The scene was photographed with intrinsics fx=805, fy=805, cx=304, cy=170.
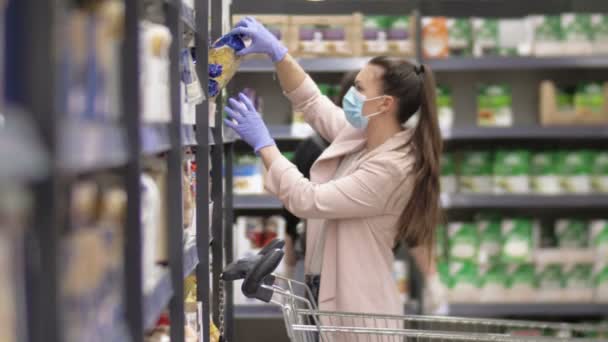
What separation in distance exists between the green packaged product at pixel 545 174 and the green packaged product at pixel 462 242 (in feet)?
1.48

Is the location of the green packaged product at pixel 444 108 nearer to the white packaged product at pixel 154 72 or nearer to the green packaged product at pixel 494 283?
the green packaged product at pixel 494 283

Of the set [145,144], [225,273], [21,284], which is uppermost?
[145,144]

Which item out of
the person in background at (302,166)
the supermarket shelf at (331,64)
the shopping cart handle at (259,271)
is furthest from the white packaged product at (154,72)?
the supermarket shelf at (331,64)

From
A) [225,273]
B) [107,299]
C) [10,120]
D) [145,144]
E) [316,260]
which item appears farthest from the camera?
[316,260]

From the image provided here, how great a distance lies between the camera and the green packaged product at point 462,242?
4.44 meters

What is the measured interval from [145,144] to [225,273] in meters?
1.03

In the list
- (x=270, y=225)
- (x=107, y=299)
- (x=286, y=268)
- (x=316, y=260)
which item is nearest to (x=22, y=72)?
(x=107, y=299)

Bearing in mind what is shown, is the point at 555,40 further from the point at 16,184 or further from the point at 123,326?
the point at 16,184

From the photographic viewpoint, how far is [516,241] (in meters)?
4.46

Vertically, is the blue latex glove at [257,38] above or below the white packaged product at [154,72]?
above

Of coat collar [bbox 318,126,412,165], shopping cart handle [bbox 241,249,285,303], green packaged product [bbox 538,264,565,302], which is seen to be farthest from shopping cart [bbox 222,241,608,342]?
green packaged product [bbox 538,264,565,302]

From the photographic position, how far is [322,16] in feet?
14.4

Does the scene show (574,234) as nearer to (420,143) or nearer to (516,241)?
(516,241)

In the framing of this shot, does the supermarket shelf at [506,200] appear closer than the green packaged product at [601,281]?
Yes
